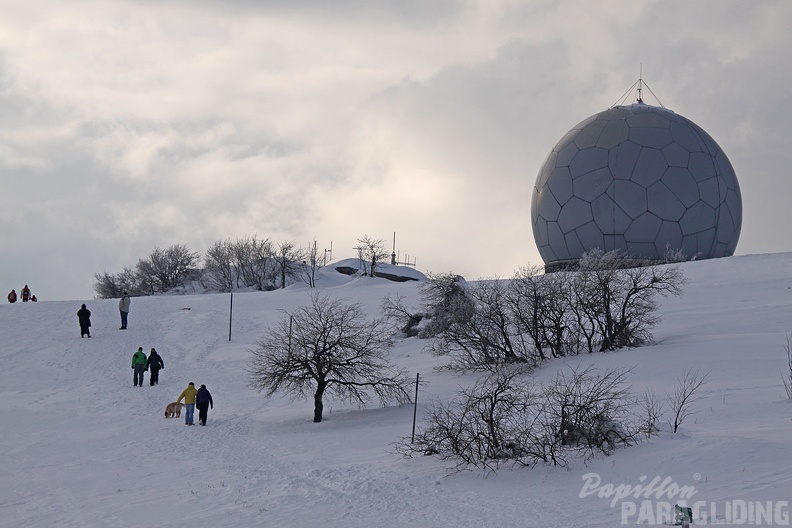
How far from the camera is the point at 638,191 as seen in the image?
32.3 metres

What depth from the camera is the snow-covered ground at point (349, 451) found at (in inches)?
369

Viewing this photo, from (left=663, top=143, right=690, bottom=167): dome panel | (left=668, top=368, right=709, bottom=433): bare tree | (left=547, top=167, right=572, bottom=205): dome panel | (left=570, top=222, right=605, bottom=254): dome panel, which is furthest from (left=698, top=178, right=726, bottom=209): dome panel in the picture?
(left=668, top=368, right=709, bottom=433): bare tree

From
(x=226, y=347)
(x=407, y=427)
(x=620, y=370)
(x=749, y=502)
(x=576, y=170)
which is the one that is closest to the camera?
(x=749, y=502)

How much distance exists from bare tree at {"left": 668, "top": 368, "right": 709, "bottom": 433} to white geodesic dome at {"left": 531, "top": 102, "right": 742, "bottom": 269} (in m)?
16.6

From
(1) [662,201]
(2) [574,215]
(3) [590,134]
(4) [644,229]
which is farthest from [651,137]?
(2) [574,215]

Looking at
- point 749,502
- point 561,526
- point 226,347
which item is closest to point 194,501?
point 561,526

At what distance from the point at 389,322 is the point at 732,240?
1643cm

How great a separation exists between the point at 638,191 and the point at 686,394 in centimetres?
1905

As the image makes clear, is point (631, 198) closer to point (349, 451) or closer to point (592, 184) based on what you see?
point (592, 184)

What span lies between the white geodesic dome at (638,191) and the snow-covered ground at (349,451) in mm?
5078

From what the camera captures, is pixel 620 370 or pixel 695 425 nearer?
pixel 695 425

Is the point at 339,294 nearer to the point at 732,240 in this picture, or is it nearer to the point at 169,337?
the point at 169,337

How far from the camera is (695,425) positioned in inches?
484

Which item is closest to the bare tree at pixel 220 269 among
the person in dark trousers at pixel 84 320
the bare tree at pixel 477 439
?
the person in dark trousers at pixel 84 320
